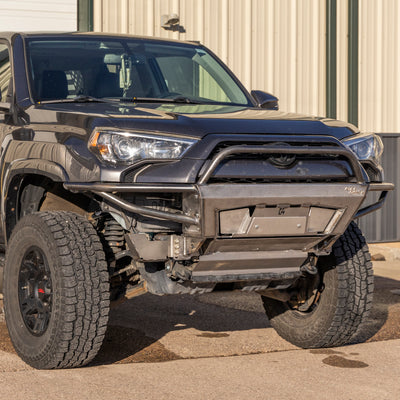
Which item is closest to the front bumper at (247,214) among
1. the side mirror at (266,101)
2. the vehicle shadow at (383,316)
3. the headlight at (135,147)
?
the headlight at (135,147)

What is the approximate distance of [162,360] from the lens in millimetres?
5273

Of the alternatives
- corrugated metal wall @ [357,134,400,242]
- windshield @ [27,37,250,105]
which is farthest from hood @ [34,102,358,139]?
corrugated metal wall @ [357,134,400,242]

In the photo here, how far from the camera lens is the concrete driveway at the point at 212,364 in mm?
4465

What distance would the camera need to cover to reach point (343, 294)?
17.9 ft

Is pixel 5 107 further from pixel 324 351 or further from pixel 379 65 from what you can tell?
pixel 379 65

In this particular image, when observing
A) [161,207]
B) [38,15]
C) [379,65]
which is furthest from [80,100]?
[379,65]

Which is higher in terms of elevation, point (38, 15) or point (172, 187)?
point (38, 15)

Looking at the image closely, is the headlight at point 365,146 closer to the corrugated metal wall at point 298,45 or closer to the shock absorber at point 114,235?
the shock absorber at point 114,235

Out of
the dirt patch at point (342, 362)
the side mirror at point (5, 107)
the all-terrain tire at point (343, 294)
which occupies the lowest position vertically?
the dirt patch at point (342, 362)

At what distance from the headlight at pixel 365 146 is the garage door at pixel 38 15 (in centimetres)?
670

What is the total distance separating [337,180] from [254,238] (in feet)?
1.96

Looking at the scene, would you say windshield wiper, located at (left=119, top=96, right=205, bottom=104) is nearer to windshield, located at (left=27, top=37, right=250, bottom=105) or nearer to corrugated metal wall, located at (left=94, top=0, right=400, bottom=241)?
windshield, located at (left=27, top=37, right=250, bottom=105)

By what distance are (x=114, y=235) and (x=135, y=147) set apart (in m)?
0.69

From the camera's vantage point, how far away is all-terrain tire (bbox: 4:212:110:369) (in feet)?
15.4
